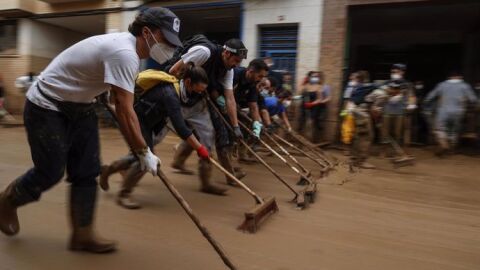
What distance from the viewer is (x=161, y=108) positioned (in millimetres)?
3549

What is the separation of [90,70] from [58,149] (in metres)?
0.50

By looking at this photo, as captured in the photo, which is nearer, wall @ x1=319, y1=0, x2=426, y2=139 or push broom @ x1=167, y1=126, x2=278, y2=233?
push broom @ x1=167, y1=126, x2=278, y2=233

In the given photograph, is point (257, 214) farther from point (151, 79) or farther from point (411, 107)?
point (411, 107)

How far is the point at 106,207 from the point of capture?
3.61 m

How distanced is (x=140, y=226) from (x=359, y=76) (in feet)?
19.5

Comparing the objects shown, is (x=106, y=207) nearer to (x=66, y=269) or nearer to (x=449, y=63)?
(x=66, y=269)

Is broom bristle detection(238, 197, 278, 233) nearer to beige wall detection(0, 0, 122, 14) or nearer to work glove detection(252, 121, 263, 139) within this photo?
work glove detection(252, 121, 263, 139)

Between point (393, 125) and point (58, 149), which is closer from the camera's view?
point (58, 149)

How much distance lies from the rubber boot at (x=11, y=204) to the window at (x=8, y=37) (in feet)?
40.7

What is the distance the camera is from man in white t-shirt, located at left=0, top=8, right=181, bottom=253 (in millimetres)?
2350

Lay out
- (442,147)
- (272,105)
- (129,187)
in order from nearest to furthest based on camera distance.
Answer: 1. (129,187)
2. (272,105)
3. (442,147)

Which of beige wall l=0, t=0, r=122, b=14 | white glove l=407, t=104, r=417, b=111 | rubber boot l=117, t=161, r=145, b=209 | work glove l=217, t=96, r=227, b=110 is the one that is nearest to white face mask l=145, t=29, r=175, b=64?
rubber boot l=117, t=161, r=145, b=209

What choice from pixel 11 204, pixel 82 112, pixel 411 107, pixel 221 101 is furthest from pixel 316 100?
pixel 11 204

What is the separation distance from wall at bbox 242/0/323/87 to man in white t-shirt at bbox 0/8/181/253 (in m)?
6.44
